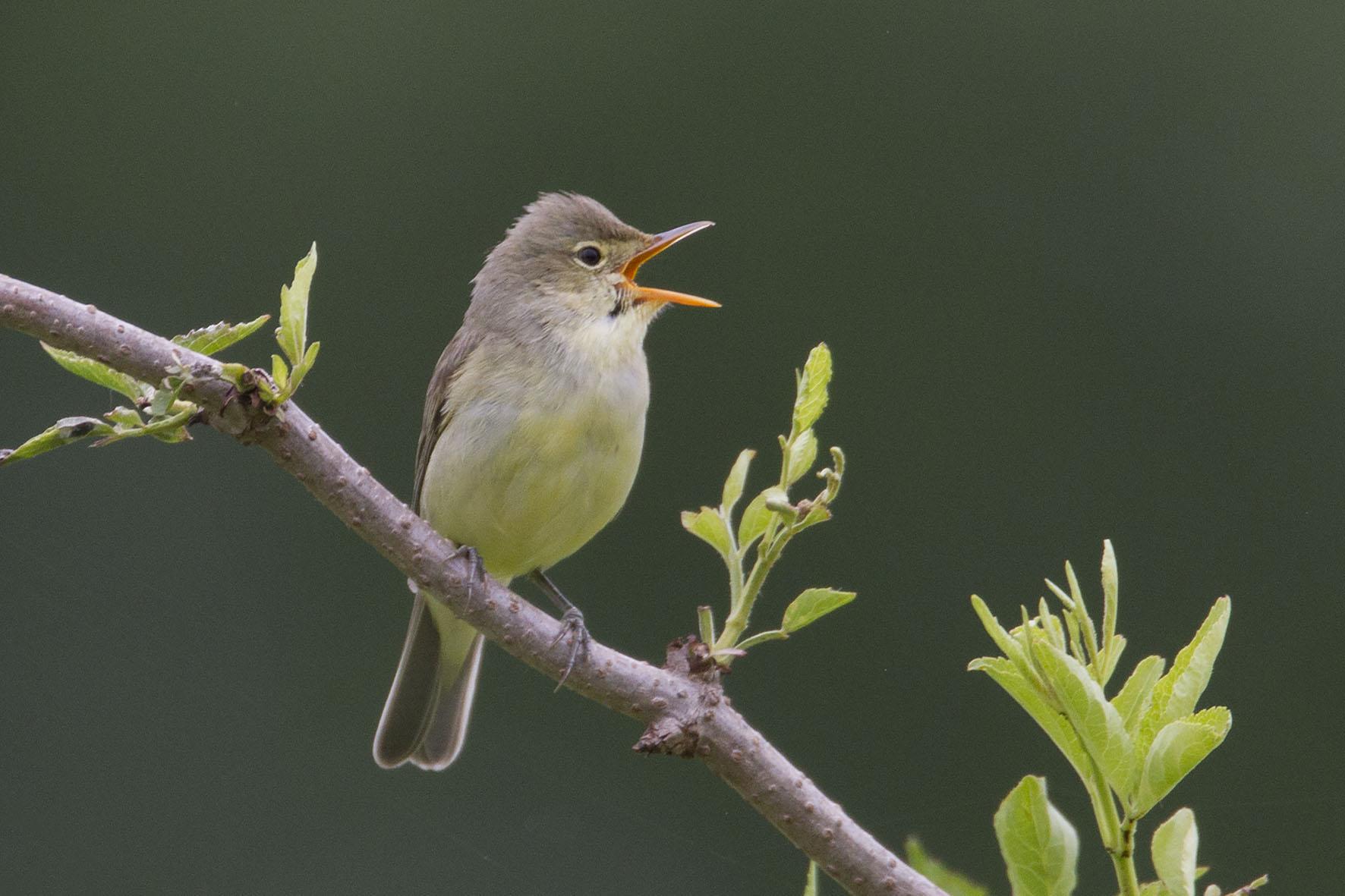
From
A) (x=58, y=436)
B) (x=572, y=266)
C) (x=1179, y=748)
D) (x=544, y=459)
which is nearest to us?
(x=1179, y=748)

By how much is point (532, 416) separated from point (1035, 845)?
68.9 inches

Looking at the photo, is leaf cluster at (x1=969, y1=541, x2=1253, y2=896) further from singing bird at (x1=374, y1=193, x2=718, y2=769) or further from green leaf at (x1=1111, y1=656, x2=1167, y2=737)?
singing bird at (x1=374, y1=193, x2=718, y2=769)

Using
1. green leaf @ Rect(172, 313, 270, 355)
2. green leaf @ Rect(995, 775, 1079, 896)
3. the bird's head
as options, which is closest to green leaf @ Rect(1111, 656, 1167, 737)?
green leaf @ Rect(995, 775, 1079, 896)

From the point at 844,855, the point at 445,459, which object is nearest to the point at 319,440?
the point at 844,855

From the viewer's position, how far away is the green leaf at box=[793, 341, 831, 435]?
1646 millimetres

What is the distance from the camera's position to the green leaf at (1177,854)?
1.35 meters

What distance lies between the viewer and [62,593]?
4688 millimetres

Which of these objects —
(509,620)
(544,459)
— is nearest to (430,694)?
(544,459)

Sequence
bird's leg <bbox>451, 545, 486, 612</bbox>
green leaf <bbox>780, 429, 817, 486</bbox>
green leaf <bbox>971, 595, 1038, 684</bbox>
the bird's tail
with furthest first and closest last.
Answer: the bird's tail < bird's leg <bbox>451, 545, 486, 612</bbox> < green leaf <bbox>780, 429, 817, 486</bbox> < green leaf <bbox>971, 595, 1038, 684</bbox>

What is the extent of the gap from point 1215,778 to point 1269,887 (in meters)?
Result: 0.38

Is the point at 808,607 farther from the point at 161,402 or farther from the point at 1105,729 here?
the point at 161,402

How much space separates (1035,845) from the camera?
144cm

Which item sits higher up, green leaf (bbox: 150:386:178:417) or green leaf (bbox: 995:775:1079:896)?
green leaf (bbox: 150:386:178:417)

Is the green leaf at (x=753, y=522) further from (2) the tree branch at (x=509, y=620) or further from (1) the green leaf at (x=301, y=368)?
(1) the green leaf at (x=301, y=368)
